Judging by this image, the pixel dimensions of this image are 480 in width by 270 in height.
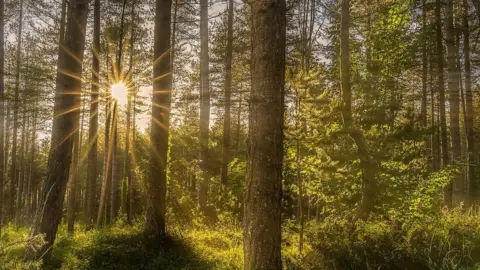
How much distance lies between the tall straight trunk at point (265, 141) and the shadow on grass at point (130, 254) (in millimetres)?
2792

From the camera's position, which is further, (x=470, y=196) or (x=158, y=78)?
(x=470, y=196)

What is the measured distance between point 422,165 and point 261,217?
6864mm

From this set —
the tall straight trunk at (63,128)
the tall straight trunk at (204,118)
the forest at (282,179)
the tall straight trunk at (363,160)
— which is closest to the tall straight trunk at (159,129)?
the forest at (282,179)

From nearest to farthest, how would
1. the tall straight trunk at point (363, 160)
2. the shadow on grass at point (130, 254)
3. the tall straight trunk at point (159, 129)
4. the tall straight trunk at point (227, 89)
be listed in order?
the shadow on grass at point (130, 254), the tall straight trunk at point (159, 129), the tall straight trunk at point (363, 160), the tall straight trunk at point (227, 89)

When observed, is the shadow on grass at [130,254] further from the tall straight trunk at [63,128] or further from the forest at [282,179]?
the tall straight trunk at [63,128]

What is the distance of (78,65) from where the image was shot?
7.47m

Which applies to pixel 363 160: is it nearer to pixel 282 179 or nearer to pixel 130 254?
pixel 282 179

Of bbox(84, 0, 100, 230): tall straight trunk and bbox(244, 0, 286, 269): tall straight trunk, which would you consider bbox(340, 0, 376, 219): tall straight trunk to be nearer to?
bbox(244, 0, 286, 269): tall straight trunk

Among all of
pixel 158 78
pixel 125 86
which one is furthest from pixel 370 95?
pixel 125 86

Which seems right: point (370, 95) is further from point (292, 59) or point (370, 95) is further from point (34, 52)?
point (34, 52)

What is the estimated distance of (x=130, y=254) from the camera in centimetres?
763

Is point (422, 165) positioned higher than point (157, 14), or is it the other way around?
point (157, 14)

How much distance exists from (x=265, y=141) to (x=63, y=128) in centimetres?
480

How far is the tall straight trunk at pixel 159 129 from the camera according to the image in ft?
28.3
